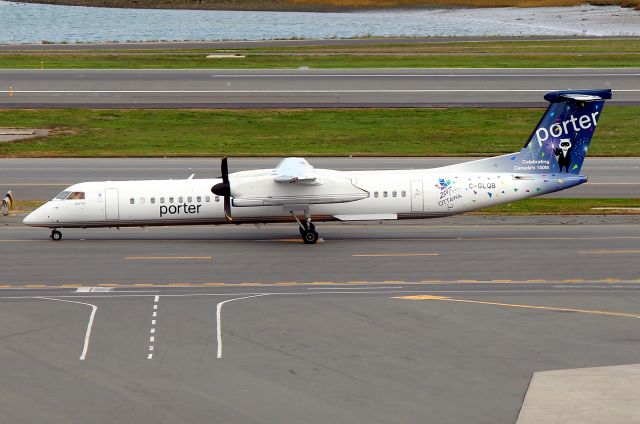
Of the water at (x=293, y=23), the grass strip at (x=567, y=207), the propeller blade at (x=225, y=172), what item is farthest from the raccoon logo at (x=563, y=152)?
the water at (x=293, y=23)

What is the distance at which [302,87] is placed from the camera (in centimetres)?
8419

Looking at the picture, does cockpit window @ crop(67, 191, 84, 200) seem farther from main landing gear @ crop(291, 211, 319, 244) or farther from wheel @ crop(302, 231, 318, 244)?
wheel @ crop(302, 231, 318, 244)

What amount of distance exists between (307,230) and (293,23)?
105m

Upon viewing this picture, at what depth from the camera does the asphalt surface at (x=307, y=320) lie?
27.7 m

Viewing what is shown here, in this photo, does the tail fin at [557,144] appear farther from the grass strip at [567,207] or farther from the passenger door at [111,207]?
the passenger door at [111,207]

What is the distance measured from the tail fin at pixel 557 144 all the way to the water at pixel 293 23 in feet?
261

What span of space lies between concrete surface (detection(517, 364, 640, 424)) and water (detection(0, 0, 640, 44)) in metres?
97.7

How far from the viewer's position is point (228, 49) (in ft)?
349

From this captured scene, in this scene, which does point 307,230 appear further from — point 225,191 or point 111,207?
point 111,207

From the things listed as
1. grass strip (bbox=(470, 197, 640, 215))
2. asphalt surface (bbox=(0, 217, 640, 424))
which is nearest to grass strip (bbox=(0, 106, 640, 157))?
grass strip (bbox=(470, 197, 640, 215))

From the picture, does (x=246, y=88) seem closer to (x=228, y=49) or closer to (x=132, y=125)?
(x=132, y=125)

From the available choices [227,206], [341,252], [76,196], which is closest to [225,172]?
[227,206]

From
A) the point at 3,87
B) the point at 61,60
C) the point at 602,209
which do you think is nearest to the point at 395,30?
the point at 61,60

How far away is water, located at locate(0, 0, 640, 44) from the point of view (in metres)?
131
